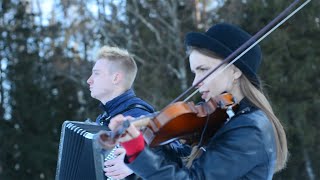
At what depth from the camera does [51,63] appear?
1658 cm

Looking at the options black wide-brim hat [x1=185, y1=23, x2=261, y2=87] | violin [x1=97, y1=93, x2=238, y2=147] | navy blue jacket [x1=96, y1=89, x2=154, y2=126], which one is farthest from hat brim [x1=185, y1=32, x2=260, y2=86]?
navy blue jacket [x1=96, y1=89, x2=154, y2=126]

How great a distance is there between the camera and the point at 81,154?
3.06 metres

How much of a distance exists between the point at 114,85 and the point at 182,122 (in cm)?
135

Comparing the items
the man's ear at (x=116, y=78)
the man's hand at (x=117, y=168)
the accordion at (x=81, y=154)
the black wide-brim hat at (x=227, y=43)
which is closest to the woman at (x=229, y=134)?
the black wide-brim hat at (x=227, y=43)

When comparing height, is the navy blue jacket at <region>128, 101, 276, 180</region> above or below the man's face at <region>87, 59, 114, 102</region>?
below

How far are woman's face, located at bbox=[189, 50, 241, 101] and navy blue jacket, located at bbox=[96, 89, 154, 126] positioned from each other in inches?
33.1

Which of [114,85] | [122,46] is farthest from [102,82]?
[122,46]

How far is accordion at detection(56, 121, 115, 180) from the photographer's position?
2.82 m

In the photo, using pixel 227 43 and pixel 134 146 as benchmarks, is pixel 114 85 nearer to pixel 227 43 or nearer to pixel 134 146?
pixel 227 43

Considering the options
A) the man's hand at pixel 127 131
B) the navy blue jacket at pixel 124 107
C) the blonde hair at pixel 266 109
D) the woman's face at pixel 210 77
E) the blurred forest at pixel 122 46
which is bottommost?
the blurred forest at pixel 122 46

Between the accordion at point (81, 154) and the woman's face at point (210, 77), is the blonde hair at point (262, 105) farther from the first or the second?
the accordion at point (81, 154)

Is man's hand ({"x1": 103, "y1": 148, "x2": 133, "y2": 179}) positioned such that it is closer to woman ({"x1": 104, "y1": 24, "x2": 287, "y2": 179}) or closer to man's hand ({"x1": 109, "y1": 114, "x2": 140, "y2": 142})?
woman ({"x1": 104, "y1": 24, "x2": 287, "y2": 179})

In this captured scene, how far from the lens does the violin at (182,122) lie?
2.06 metres

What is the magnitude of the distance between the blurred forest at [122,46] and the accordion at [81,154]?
30.5 ft
